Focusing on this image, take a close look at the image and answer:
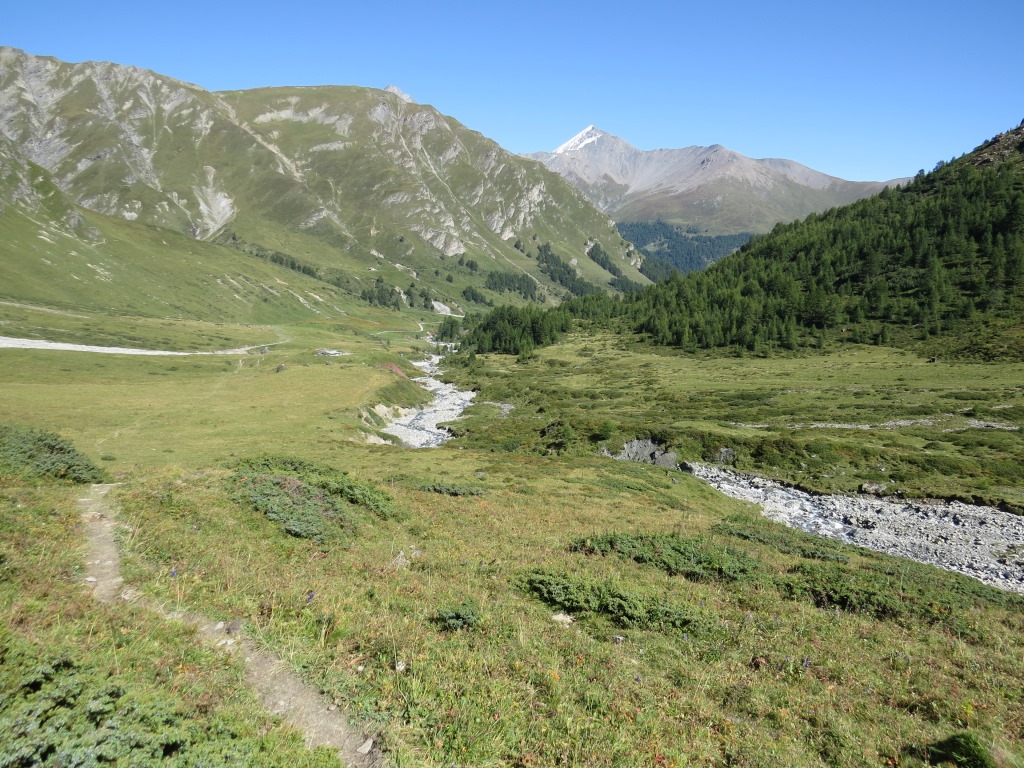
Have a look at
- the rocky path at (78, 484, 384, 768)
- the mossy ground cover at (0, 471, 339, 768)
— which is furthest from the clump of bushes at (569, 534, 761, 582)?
the mossy ground cover at (0, 471, 339, 768)

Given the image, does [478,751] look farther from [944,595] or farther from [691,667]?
[944,595]

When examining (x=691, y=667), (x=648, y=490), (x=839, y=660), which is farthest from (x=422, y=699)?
(x=648, y=490)

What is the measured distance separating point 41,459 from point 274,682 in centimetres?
2218

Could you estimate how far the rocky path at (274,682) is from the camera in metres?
8.40

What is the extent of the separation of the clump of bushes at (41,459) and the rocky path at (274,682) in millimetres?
11724

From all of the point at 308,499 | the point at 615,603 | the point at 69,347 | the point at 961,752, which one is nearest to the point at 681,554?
the point at 615,603

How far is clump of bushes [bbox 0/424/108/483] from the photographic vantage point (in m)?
21.8

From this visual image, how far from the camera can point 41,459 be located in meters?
23.2

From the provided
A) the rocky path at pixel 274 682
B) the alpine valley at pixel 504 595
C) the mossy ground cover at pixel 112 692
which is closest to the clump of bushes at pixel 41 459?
the alpine valley at pixel 504 595

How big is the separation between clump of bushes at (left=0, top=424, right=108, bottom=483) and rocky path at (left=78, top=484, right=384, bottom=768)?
11724mm

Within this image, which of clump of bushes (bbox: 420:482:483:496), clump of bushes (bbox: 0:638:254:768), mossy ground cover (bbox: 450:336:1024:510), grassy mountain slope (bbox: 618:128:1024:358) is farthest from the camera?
grassy mountain slope (bbox: 618:128:1024:358)

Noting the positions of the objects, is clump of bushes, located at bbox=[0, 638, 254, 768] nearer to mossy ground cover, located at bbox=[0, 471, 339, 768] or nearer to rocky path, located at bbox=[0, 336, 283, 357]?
mossy ground cover, located at bbox=[0, 471, 339, 768]

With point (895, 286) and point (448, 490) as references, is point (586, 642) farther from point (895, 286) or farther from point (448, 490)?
point (895, 286)

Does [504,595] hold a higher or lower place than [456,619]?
lower
